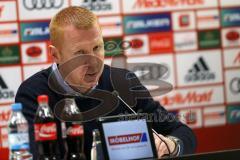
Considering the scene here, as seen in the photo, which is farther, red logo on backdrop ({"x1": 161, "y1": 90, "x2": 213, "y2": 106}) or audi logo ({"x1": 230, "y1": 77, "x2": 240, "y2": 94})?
audi logo ({"x1": 230, "y1": 77, "x2": 240, "y2": 94})

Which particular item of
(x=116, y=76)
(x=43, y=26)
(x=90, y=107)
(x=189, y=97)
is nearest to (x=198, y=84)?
(x=189, y=97)

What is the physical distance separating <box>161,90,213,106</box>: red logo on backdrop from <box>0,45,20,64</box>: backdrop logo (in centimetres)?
109

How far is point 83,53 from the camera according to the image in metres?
1.89

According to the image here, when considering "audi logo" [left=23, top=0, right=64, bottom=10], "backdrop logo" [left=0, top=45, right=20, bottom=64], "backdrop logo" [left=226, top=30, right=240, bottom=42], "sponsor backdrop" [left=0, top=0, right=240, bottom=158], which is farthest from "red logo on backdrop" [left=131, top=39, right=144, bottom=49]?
"backdrop logo" [left=0, top=45, right=20, bottom=64]

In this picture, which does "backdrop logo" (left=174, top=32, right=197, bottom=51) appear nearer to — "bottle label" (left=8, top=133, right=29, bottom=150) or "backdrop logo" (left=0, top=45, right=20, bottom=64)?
"backdrop logo" (left=0, top=45, right=20, bottom=64)

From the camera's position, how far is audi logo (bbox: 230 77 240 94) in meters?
3.80

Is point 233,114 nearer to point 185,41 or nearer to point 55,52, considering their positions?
point 185,41

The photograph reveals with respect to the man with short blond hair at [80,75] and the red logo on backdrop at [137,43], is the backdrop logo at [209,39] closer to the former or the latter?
the red logo on backdrop at [137,43]

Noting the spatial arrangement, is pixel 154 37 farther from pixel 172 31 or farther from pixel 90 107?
pixel 90 107

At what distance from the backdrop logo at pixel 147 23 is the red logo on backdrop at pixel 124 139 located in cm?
202

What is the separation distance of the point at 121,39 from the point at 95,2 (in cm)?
32

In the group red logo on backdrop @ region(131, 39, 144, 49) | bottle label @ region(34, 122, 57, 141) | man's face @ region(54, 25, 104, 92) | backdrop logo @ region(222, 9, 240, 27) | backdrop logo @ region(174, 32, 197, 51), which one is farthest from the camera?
backdrop logo @ region(222, 9, 240, 27)

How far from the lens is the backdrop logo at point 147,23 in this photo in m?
3.58

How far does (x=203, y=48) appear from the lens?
376cm
